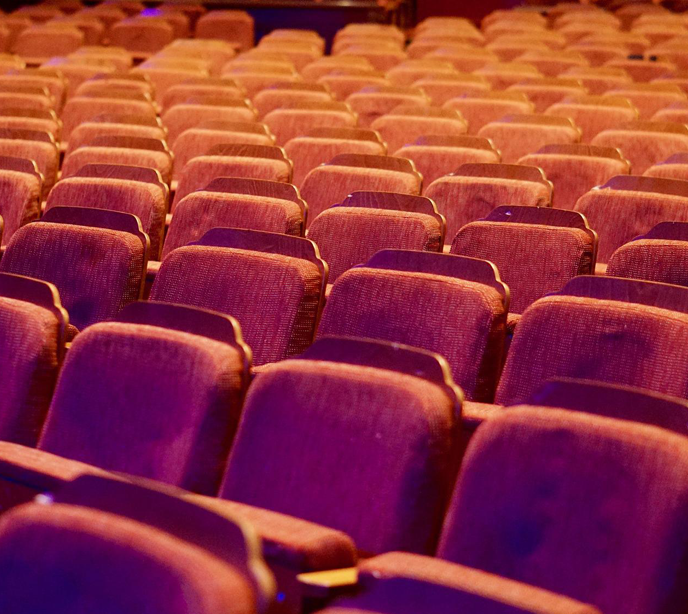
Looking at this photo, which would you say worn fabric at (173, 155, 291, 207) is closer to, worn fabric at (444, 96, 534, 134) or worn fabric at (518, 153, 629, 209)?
worn fabric at (518, 153, 629, 209)

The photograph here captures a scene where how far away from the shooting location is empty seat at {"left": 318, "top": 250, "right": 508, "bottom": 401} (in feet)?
1.63

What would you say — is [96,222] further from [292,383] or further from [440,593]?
[440,593]

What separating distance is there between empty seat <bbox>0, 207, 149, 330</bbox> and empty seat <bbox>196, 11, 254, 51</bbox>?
1.47 m

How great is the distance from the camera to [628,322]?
1.53 feet

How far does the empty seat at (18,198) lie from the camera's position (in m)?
0.79

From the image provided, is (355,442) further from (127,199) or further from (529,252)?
(127,199)

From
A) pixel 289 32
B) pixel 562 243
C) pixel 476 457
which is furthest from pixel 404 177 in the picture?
pixel 289 32

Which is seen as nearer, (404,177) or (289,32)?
(404,177)

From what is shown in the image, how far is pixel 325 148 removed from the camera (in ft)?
3.24

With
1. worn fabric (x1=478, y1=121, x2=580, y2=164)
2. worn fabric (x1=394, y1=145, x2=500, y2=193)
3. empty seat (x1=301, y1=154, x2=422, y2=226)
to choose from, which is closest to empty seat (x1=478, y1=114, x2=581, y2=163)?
worn fabric (x1=478, y1=121, x2=580, y2=164)

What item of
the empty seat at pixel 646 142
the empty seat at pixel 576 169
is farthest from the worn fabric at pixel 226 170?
the empty seat at pixel 646 142

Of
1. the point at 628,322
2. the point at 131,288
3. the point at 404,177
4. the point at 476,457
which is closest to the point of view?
the point at 476,457

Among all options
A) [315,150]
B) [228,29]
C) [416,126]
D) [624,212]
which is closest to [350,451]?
[624,212]

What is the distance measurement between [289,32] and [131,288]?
1.47 metres
